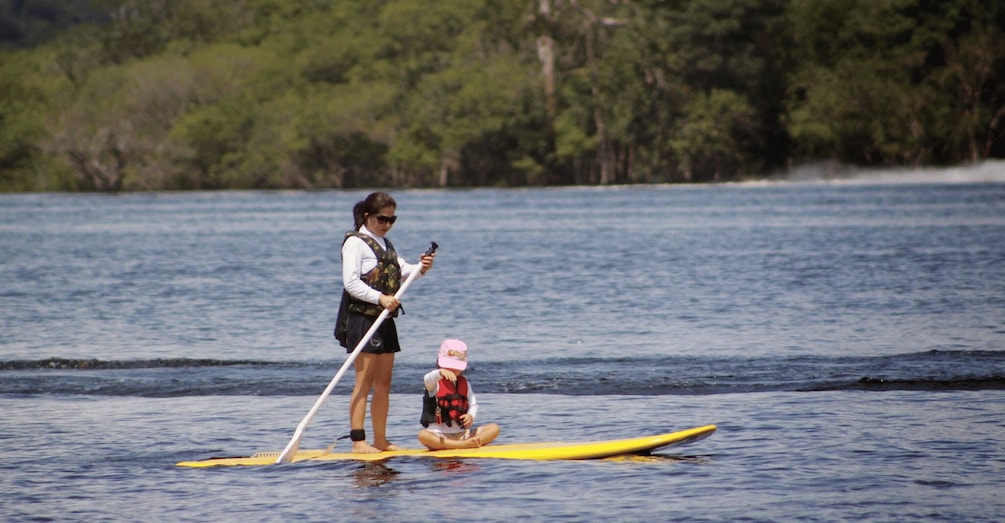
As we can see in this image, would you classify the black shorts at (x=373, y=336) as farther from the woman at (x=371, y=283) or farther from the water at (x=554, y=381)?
the water at (x=554, y=381)

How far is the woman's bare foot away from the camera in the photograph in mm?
11945

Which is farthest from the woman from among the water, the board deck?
the water

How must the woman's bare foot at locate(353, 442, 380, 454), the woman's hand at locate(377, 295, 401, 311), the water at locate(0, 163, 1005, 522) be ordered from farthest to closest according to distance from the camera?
the woman's bare foot at locate(353, 442, 380, 454) → the woman's hand at locate(377, 295, 401, 311) → the water at locate(0, 163, 1005, 522)

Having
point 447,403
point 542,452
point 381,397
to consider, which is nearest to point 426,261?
point 447,403

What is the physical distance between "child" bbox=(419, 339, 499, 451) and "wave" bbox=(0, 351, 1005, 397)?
406cm

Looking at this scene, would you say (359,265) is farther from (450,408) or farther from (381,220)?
(450,408)

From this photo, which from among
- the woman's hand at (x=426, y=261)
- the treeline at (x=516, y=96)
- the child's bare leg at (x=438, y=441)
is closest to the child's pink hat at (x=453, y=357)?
the woman's hand at (x=426, y=261)

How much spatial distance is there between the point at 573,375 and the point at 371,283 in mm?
6392

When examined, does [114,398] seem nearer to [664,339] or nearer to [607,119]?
[664,339]

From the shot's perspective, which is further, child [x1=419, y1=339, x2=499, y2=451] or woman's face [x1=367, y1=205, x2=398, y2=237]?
child [x1=419, y1=339, x2=499, y2=451]

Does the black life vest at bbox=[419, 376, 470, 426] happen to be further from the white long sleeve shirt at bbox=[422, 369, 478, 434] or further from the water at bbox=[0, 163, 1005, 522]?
the water at bbox=[0, 163, 1005, 522]

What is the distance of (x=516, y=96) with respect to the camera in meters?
123

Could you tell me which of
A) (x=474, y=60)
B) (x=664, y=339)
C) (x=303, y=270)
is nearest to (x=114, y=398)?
(x=664, y=339)

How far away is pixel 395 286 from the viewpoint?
11.2 m
